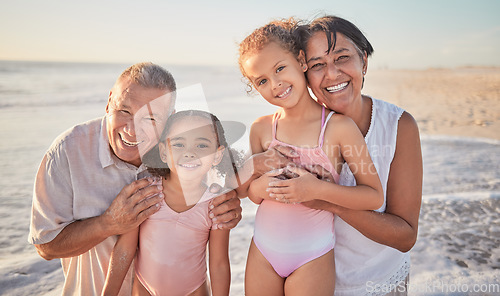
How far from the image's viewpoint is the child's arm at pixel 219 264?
2.46m

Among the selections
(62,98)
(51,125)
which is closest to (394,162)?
(51,125)

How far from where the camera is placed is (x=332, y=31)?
7.52 feet

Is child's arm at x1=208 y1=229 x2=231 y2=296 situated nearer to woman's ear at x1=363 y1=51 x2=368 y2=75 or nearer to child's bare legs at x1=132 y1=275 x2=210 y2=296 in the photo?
child's bare legs at x1=132 y1=275 x2=210 y2=296

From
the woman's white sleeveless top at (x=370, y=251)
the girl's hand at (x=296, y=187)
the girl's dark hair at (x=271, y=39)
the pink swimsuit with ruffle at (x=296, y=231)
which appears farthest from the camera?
the girl's dark hair at (x=271, y=39)

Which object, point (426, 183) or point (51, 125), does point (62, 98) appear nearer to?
point (51, 125)

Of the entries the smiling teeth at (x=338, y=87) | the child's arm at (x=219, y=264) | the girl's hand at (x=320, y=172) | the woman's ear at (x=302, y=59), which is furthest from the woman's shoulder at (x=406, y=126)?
the child's arm at (x=219, y=264)

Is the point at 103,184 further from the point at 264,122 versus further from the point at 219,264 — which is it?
the point at 264,122

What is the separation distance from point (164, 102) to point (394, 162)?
155 centimetres

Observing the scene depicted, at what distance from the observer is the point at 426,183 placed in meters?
6.05

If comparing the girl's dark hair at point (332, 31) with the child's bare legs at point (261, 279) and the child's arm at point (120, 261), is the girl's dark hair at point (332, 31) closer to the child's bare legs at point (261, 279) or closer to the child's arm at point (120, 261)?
the child's bare legs at point (261, 279)

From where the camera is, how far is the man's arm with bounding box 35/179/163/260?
7.39ft

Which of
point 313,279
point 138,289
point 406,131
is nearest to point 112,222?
point 138,289

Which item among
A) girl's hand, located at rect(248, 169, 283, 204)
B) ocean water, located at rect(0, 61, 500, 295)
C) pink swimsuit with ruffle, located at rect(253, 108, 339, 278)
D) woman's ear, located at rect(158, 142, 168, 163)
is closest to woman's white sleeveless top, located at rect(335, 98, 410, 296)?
pink swimsuit with ruffle, located at rect(253, 108, 339, 278)

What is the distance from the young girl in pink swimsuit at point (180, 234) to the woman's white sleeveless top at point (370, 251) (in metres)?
0.76
